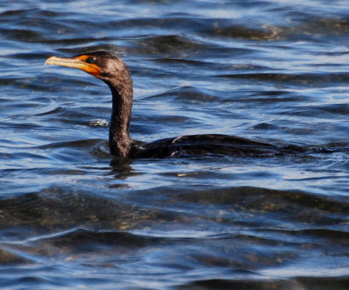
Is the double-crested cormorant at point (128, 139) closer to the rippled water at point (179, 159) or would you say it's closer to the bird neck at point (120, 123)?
the bird neck at point (120, 123)

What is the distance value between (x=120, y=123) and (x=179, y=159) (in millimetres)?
952

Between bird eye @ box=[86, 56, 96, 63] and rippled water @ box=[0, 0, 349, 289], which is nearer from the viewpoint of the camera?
rippled water @ box=[0, 0, 349, 289]

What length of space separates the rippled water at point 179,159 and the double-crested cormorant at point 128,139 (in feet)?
0.40

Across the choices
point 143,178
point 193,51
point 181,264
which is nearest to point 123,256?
point 181,264

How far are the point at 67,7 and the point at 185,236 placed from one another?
11.3 m

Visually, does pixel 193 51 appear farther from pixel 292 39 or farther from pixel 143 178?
pixel 143 178

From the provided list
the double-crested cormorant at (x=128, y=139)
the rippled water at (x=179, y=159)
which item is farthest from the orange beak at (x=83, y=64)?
the rippled water at (x=179, y=159)

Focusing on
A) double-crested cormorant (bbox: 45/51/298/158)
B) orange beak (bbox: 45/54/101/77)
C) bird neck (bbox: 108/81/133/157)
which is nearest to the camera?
double-crested cormorant (bbox: 45/51/298/158)

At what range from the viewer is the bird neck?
9961 mm

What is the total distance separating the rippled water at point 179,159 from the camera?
6770 mm

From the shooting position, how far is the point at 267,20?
16984 mm

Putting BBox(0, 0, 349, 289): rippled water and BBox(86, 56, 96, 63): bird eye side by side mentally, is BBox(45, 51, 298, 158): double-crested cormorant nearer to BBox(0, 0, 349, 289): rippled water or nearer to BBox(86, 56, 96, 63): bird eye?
BBox(86, 56, 96, 63): bird eye

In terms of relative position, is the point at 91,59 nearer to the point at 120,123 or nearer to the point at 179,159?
the point at 120,123

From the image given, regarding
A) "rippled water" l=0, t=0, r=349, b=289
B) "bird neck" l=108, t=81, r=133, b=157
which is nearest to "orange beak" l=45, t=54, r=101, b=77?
"bird neck" l=108, t=81, r=133, b=157
